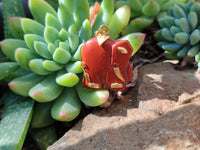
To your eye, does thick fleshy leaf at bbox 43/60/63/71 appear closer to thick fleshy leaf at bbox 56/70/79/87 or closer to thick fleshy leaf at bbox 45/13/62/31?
thick fleshy leaf at bbox 56/70/79/87

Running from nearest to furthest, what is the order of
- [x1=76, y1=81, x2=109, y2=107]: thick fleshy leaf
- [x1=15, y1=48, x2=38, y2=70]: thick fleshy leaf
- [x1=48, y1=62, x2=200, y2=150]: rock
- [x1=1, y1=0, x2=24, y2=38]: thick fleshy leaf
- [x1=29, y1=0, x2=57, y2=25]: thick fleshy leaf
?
[x1=48, y1=62, x2=200, y2=150]: rock
[x1=76, y1=81, x2=109, y2=107]: thick fleshy leaf
[x1=15, y1=48, x2=38, y2=70]: thick fleshy leaf
[x1=29, y1=0, x2=57, y2=25]: thick fleshy leaf
[x1=1, y1=0, x2=24, y2=38]: thick fleshy leaf

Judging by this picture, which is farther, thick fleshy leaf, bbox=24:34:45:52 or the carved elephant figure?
thick fleshy leaf, bbox=24:34:45:52

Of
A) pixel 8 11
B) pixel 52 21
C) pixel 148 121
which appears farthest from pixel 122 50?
pixel 8 11

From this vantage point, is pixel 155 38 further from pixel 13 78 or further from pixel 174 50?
pixel 13 78

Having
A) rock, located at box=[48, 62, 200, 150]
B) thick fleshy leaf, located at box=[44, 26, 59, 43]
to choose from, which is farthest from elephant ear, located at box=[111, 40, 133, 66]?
thick fleshy leaf, located at box=[44, 26, 59, 43]

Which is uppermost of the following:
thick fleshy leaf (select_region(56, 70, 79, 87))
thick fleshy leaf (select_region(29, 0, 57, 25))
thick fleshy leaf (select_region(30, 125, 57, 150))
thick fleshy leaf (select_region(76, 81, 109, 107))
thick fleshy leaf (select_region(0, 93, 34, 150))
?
thick fleshy leaf (select_region(29, 0, 57, 25))

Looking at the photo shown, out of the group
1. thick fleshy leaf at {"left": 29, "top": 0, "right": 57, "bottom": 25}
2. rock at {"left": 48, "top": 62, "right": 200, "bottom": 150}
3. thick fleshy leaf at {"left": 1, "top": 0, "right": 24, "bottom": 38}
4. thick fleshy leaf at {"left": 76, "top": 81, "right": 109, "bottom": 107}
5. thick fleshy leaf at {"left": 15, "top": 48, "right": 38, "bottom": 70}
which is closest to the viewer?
rock at {"left": 48, "top": 62, "right": 200, "bottom": 150}

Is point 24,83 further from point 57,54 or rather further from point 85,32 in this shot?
point 85,32
